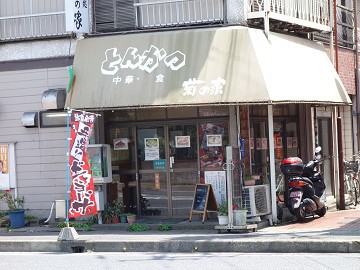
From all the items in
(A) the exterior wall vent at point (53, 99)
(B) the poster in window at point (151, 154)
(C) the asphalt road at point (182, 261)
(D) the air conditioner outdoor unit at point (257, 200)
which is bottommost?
(C) the asphalt road at point (182, 261)

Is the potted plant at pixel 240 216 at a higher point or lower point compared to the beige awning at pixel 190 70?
lower

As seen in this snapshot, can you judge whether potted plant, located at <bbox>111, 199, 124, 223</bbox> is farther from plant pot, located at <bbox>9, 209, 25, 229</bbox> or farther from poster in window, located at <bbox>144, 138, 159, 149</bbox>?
plant pot, located at <bbox>9, 209, 25, 229</bbox>

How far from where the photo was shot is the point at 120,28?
16.3 meters

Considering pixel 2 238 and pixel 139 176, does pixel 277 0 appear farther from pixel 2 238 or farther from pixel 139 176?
pixel 2 238

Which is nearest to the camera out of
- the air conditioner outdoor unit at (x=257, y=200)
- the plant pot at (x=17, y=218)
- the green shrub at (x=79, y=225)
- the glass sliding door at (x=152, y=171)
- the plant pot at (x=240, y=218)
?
the plant pot at (x=240, y=218)

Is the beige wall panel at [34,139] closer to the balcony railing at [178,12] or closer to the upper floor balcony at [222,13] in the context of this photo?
the balcony railing at [178,12]

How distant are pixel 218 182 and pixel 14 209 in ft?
15.7

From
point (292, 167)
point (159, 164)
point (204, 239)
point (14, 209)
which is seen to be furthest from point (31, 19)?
point (204, 239)

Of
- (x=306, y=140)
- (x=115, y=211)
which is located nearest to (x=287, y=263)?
(x=115, y=211)

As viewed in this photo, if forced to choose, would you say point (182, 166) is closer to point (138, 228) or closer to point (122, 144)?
point (122, 144)

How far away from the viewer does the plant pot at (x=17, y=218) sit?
16500 mm

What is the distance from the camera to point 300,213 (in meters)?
15.2

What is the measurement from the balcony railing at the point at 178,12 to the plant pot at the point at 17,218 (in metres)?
5.03

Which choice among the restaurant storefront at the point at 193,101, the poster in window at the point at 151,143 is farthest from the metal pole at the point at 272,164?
the poster in window at the point at 151,143
